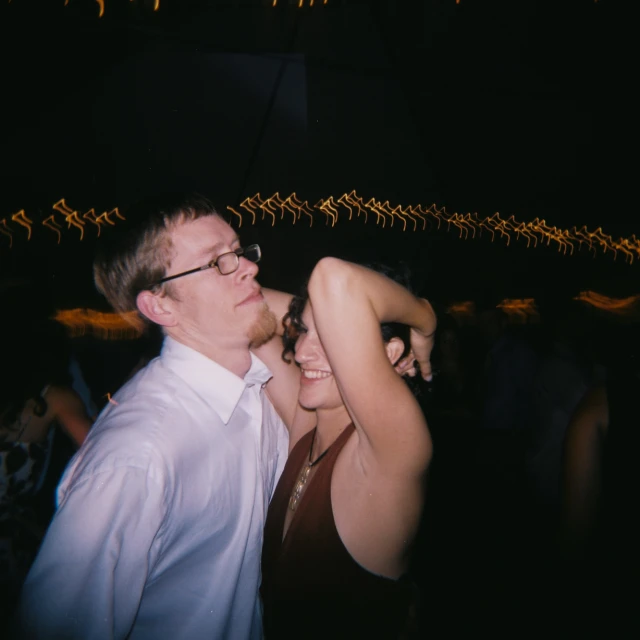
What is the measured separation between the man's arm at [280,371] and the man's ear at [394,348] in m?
0.65

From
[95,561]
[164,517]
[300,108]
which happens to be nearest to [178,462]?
[164,517]

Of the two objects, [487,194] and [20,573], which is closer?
[20,573]

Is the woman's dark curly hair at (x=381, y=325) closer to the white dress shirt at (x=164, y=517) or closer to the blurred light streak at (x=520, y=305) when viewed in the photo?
the white dress shirt at (x=164, y=517)

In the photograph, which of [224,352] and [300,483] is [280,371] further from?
[300,483]

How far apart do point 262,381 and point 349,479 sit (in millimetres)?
732

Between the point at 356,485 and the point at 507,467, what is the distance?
3.68 meters

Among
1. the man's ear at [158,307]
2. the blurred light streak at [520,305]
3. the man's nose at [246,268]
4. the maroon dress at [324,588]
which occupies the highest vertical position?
the man's nose at [246,268]

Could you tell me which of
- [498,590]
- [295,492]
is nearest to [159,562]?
[295,492]

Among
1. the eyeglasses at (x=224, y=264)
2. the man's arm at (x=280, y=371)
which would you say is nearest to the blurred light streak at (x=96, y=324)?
the man's arm at (x=280, y=371)

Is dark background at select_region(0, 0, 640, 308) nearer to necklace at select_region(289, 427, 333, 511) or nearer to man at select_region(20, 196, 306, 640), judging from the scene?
man at select_region(20, 196, 306, 640)

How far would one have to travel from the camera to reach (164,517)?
106 centimetres

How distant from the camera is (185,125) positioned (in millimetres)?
3758

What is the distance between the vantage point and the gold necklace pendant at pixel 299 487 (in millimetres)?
1411

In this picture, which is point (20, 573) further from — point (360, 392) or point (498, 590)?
point (498, 590)
